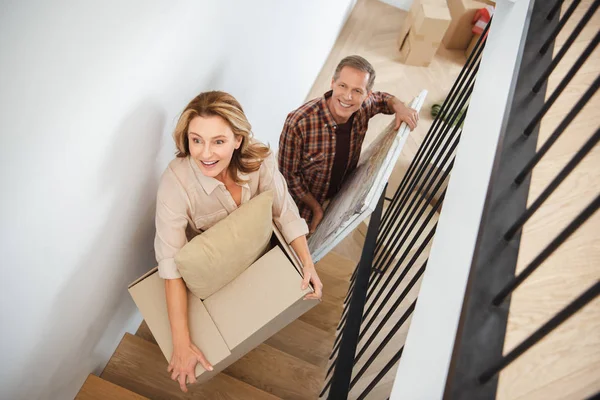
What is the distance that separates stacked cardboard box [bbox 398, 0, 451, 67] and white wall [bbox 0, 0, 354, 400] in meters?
2.68

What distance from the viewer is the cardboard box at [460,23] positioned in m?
4.25

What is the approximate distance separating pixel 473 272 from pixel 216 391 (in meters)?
1.36

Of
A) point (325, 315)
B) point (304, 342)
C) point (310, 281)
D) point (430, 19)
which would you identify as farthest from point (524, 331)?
point (430, 19)

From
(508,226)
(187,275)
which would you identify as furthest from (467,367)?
(187,275)

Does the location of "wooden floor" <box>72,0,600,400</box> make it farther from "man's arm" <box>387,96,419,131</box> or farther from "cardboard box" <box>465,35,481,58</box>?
"cardboard box" <box>465,35,481,58</box>

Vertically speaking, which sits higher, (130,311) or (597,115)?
(597,115)

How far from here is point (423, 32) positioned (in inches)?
160

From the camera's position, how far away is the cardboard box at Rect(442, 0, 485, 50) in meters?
4.25

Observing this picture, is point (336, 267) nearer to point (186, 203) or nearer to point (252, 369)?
point (252, 369)

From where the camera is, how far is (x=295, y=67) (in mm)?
2836

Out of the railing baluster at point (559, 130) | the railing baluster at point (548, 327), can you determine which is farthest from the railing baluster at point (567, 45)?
the railing baluster at point (548, 327)

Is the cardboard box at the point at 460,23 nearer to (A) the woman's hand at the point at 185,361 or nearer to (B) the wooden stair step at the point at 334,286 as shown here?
(B) the wooden stair step at the point at 334,286

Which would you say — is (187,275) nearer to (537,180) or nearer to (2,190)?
(2,190)

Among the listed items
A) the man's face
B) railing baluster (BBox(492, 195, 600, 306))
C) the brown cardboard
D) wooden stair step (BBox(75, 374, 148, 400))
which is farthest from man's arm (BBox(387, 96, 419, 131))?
the brown cardboard
